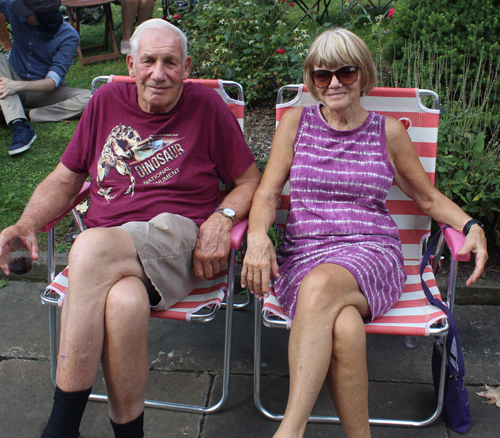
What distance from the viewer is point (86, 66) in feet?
22.8

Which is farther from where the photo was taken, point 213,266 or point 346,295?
point 213,266

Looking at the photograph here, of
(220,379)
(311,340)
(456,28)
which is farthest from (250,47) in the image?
(311,340)

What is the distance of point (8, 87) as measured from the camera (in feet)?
15.8

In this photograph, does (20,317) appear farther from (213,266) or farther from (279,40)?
(279,40)

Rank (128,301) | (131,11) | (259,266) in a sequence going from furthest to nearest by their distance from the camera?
(131,11), (259,266), (128,301)

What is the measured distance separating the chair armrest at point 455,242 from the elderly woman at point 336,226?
0.03 metres

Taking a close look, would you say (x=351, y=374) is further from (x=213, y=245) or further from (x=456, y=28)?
(x=456, y=28)

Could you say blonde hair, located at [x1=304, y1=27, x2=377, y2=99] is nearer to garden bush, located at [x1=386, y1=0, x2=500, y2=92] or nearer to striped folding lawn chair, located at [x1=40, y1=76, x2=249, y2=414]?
striped folding lawn chair, located at [x1=40, y1=76, x2=249, y2=414]

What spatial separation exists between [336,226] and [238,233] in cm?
48

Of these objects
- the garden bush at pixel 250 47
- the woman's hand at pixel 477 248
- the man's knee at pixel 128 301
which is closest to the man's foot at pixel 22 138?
the garden bush at pixel 250 47

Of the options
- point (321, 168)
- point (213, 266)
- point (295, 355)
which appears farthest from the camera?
point (321, 168)

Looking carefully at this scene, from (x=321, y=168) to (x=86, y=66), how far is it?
548cm

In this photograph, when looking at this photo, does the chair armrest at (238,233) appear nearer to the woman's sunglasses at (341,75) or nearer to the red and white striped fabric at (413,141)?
the red and white striped fabric at (413,141)

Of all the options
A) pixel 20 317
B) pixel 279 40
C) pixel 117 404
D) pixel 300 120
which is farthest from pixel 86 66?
pixel 117 404
